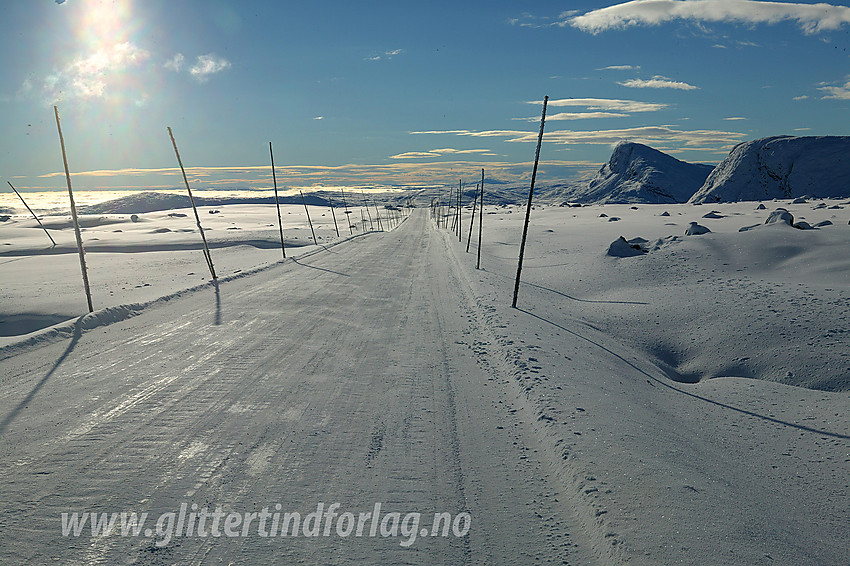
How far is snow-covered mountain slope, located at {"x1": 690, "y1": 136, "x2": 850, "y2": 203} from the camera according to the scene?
84.2 metres

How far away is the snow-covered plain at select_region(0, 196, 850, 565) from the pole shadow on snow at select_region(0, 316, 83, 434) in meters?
0.04

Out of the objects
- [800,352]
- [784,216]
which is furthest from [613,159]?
[800,352]

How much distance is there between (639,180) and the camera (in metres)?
168

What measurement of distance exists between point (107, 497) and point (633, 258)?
19961 mm

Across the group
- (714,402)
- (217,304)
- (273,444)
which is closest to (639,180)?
(217,304)

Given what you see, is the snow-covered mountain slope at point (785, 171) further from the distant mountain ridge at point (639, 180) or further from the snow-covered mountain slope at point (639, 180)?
the distant mountain ridge at point (639, 180)

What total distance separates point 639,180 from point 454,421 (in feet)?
595

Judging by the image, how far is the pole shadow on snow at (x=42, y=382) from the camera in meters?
5.89

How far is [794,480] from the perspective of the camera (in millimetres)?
5219

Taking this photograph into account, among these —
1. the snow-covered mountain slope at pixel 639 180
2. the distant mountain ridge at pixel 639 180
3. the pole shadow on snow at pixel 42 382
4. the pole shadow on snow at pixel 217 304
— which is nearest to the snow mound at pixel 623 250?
the pole shadow on snow at pixel 217 304

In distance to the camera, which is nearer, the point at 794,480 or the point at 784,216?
the point at 794,480

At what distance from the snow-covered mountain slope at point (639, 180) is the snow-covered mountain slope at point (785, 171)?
52001 mm

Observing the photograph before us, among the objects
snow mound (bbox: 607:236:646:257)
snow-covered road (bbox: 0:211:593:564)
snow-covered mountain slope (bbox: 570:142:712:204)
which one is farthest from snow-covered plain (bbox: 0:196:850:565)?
snow-covered mountain slope (bbox: 570:142:712:204)

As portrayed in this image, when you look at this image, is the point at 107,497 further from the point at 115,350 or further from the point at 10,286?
the point at 10,286
